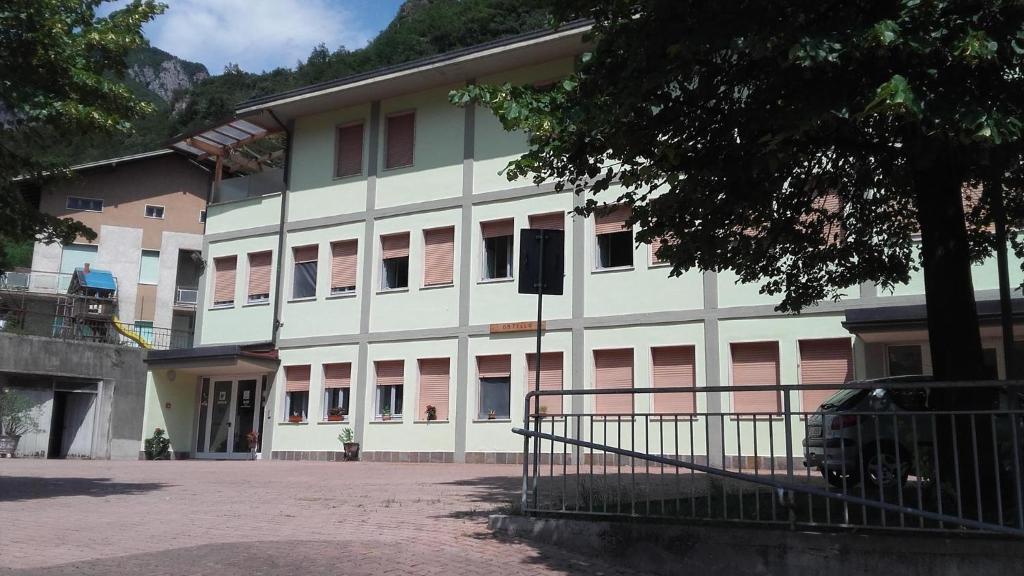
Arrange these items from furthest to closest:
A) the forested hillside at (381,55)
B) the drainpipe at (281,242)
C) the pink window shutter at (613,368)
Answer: the forested hillside at (381,55)
the drainpipe at (281,242)
the pink window shutter at (613,368)

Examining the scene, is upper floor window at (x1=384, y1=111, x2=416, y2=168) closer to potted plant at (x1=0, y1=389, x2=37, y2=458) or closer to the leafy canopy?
potted plant at (x1=0, y1=389, x2=37, y2=458)

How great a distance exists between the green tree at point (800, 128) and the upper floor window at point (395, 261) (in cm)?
1649

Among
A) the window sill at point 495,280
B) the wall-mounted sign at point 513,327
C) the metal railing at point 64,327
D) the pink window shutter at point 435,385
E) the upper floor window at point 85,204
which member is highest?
the upper floor window at point 85,204

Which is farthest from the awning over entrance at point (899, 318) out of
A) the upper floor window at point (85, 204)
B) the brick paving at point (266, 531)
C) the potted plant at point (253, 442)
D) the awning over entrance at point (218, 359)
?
the upper floor window at point (85, 204)

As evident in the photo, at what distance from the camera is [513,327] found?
75.3 ft

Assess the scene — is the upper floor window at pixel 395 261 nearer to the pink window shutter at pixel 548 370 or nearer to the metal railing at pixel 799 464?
the pink window shutter at pixel 548 370

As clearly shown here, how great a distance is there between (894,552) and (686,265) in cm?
337

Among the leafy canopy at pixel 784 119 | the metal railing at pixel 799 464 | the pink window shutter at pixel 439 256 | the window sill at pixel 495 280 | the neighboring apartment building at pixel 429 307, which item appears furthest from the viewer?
the pink window shutter at pixel 439 256

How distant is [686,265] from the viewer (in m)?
8.89

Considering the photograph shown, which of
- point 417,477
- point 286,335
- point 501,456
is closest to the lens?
point 417,477

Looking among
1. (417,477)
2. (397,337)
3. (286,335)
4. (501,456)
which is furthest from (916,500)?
(286,335)

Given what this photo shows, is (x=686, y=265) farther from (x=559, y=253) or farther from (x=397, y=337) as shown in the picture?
(x=397, y=337)

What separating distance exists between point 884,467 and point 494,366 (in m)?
17.1

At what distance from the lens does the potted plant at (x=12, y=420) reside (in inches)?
1081
